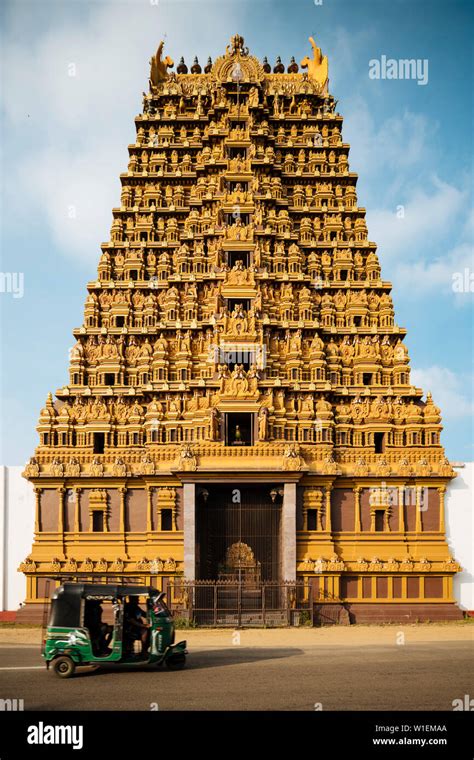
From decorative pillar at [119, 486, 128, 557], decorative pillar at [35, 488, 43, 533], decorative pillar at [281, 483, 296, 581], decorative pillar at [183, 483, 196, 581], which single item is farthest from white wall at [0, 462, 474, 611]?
decorative pillar at [183, 483, 196, 581]

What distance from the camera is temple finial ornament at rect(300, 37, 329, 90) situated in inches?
2456

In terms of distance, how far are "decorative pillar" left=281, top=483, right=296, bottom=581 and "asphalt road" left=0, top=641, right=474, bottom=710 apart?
37.2 feet

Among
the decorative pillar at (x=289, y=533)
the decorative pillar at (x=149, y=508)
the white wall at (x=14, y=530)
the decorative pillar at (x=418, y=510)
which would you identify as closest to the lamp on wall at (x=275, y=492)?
the decorative pillar at (x=289, y=533)

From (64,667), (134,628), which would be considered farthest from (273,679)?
(64,667)

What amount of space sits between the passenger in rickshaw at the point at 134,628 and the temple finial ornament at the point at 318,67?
4595 cm

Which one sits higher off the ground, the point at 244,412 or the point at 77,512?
the point at 244,412

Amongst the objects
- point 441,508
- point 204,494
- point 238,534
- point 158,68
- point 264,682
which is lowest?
point 264,682

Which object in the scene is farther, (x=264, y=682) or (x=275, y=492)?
(x=275, y=492)

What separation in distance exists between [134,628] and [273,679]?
4.68 m

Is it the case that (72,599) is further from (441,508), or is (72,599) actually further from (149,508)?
(441,508)

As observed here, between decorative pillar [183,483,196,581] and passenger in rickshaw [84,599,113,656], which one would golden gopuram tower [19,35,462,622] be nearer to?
decorative pillar [183,483,196,581]

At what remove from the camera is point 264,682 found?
24703 millimetres

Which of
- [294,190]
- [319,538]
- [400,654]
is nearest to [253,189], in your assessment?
[294,190]

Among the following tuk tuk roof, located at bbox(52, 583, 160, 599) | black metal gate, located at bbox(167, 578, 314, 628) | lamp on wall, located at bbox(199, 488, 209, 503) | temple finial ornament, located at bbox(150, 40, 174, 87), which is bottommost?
black metal gate, located at bbox(167, 578, 314, 628)
